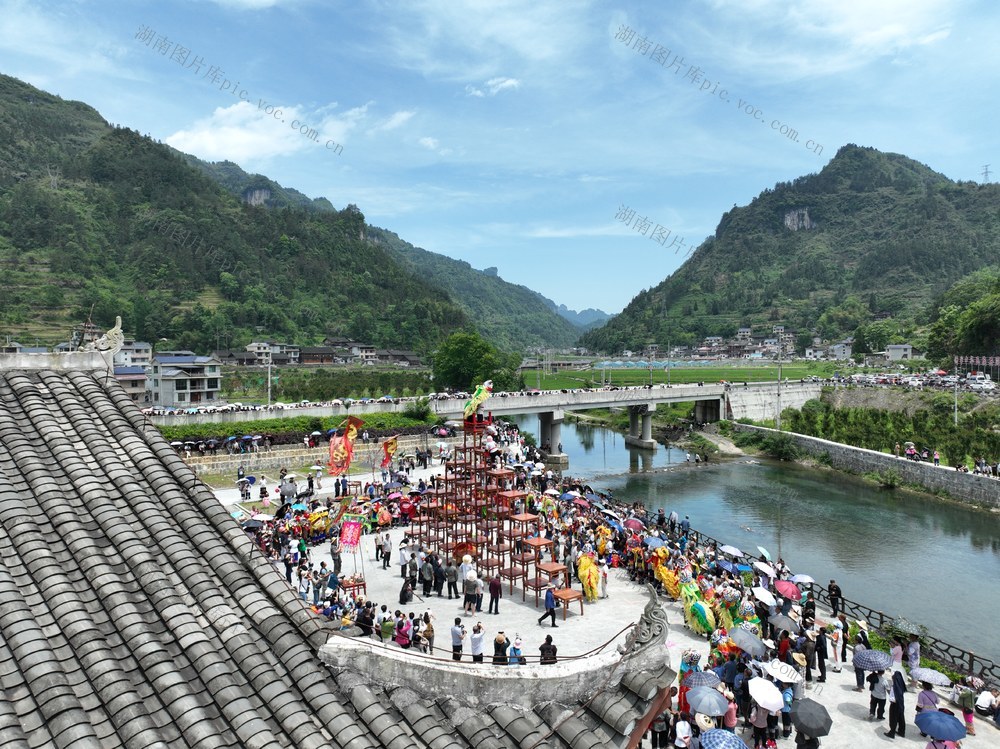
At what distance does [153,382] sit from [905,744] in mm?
72096

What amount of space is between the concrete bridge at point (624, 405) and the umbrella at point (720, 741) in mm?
36680

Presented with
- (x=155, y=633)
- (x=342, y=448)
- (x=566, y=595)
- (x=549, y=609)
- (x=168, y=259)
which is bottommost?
(x=549, y=609)

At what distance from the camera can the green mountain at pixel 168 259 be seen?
352 feet

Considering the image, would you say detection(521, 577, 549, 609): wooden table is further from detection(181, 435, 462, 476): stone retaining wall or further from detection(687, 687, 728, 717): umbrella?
detection(181, 435, 462, 476): stone retaining wall

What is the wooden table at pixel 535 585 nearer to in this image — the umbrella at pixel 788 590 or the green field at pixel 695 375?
the umbrella at pixel 788 590

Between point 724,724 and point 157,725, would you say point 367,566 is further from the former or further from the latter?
point 157,725

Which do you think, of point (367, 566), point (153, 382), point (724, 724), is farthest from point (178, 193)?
point (724, 724)

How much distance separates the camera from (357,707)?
580 centimetres

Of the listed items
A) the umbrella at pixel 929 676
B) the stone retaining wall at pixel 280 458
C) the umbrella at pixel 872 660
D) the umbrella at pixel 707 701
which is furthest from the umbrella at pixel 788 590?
the stone retaining wall at pixel 280 458

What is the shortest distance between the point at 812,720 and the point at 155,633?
38.7 ft

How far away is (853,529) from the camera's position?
124 feet

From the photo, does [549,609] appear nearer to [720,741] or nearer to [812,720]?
[720,741]

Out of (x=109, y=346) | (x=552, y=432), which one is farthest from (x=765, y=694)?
(x=552, y=432)

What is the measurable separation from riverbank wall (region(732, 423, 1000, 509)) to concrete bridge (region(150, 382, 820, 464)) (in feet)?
44.0
